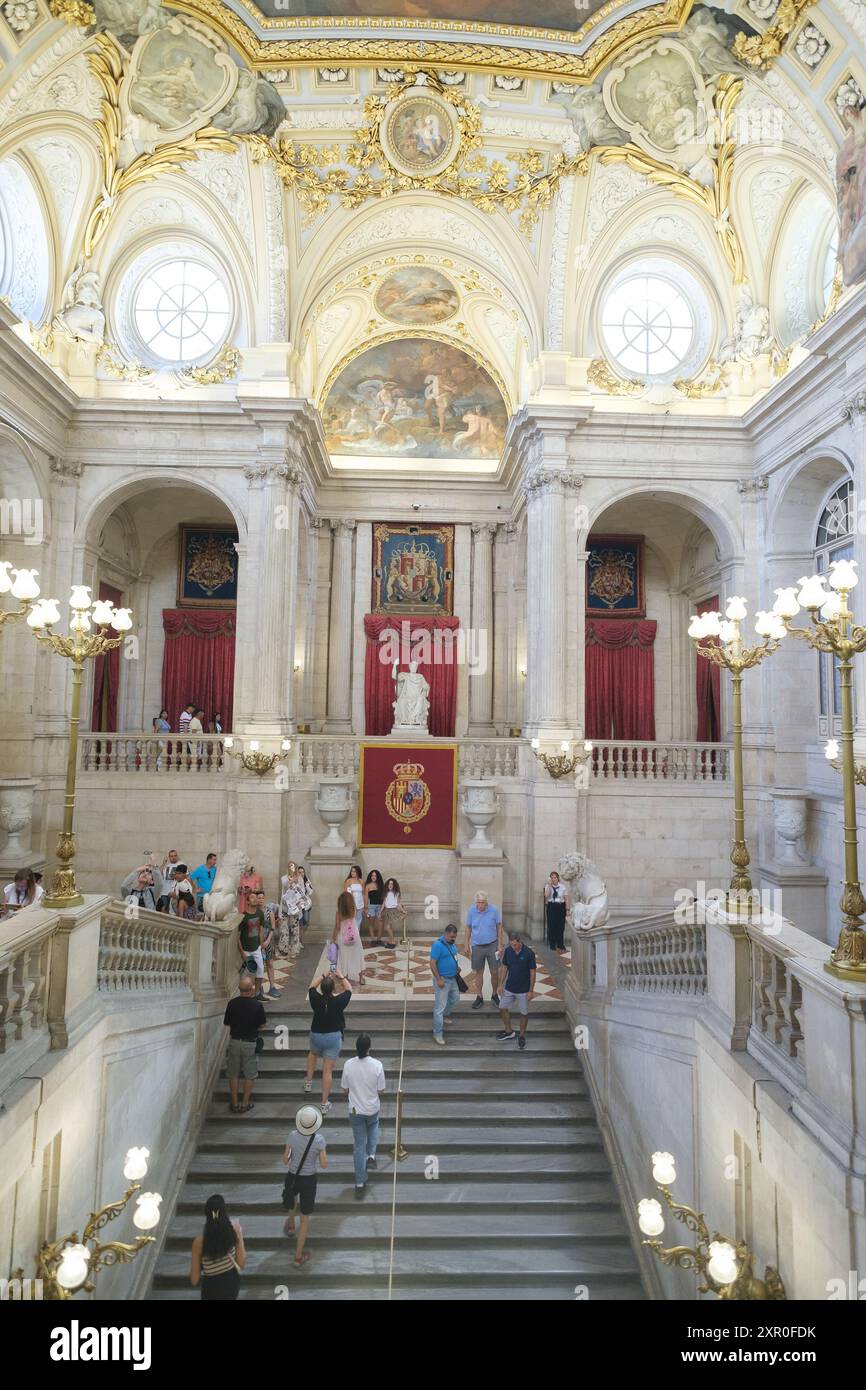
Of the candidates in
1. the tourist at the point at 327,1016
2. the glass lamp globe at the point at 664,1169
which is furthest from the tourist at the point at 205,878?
the glass lamp globe at the point at 664,1169

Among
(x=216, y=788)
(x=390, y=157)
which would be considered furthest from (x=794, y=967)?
(x=390, y=157)

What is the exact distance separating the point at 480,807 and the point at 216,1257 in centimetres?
828

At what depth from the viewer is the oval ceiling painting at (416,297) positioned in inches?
651

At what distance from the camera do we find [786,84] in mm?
11273

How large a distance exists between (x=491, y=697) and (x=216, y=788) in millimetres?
7362

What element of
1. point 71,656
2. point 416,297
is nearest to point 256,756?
point 71,656

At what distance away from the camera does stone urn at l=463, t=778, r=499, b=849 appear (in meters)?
13.2

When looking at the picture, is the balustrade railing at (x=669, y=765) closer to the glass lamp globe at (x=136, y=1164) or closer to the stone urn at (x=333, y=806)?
the stone urn at (x=333, y=806)

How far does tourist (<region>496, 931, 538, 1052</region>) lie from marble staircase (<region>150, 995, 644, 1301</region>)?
0.30 metres

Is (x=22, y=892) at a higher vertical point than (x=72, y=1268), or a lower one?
higher

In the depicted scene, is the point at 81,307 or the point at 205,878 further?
the point at 81,307

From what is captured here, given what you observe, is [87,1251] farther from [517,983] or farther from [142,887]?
[142,887]

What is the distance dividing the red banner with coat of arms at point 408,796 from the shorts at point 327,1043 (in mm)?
5711

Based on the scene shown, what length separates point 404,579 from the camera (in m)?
19.1
